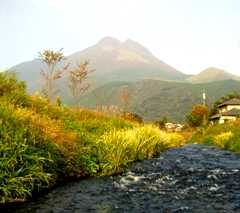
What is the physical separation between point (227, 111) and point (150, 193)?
73678 mm

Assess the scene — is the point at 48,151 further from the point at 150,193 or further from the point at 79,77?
the point at 79,77

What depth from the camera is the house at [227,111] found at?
262ft

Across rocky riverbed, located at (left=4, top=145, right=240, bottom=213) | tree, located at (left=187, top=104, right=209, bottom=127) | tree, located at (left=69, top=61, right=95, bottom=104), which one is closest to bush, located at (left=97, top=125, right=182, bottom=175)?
rocky riverbed, located at (left=4, top=145, right=240, bottom=213)

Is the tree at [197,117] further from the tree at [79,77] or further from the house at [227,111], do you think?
the tree at [79,77]

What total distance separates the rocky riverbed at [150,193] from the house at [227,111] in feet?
216

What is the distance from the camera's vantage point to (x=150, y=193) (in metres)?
11.5

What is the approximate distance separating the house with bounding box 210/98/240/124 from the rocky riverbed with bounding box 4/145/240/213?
2587 inches

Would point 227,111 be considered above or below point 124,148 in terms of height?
below

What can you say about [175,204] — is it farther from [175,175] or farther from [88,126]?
[88,126]

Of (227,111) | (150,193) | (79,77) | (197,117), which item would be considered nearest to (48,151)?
(150,193)

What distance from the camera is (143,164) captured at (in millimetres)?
17156

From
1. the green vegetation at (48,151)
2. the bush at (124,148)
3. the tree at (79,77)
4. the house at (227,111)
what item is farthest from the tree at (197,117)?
the green vegetation at (48,151)

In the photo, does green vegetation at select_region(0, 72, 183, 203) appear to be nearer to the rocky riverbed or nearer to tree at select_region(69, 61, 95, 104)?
the rocky riverbed

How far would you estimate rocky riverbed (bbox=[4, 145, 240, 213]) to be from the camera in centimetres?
998
